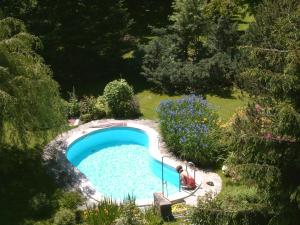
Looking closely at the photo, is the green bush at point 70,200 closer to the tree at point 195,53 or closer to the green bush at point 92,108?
the green bush at point 92,108

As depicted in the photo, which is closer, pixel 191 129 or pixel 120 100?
pixel 191 129

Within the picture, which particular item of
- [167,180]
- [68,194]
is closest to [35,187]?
[68,194]

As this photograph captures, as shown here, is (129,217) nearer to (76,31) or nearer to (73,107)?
(73,107)

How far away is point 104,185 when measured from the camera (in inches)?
627

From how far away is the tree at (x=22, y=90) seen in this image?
13711 mm

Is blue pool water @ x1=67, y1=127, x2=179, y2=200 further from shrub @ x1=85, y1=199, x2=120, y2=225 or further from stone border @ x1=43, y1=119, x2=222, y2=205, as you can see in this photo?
shrub @ x1=85, y1=199, x2=120, y2=225

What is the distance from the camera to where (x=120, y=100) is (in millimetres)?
19078

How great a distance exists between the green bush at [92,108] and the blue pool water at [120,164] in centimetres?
104

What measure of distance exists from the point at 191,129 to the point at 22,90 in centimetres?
538

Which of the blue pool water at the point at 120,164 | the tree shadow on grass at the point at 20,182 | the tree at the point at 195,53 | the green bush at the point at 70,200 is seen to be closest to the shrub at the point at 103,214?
the green bush at the point at 70,200

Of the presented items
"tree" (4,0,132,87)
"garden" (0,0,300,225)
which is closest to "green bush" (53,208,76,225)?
"garden" (0,0,300,225)

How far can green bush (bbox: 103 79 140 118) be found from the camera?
1889cm

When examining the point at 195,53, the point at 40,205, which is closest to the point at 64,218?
the point at 40,205

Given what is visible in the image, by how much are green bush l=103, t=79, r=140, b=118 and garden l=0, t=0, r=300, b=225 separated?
41 mm
